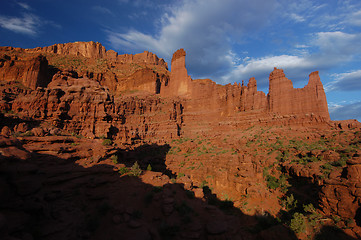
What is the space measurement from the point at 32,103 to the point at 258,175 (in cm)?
3104

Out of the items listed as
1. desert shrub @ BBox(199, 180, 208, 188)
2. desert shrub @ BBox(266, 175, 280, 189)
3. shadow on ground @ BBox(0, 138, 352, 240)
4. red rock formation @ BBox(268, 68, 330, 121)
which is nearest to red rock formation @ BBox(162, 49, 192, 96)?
red rock formation @ BBox(268, 68, 330, 121)

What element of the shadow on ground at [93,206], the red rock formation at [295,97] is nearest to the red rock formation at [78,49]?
the red rock formation at [295,97]

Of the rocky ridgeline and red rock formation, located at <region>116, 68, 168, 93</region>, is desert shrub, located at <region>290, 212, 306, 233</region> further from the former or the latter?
red rock formation, located at <region>116, 68, 168, 93</region>

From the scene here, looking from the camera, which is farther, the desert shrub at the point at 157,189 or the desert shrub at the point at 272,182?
the desert shrub at the point at 272,182

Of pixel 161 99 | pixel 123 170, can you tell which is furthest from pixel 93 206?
pixel 161 99

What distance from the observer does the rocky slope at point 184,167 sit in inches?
351

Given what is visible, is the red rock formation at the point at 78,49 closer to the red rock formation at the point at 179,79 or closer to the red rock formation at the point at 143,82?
the red rock formation at the point at 143,82

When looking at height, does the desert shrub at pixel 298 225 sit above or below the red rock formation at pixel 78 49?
below

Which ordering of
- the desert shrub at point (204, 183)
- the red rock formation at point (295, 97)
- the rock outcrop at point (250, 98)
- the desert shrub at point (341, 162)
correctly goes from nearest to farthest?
1. the desert shrub at point (341, 162)
2. the desert shrub at point (204, 183)
3. the red rock formation at point (295, 97)
4. the rock outcrop at point (250, 98)

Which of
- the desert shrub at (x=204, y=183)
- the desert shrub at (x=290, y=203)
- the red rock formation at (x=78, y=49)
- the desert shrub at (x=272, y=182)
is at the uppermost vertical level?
the red rock formation at (x=78, y=49)

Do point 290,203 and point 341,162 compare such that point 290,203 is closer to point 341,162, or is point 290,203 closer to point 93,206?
point 341,162

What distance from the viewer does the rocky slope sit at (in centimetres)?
891

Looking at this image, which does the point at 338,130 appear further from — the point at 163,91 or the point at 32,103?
the point at 163,91

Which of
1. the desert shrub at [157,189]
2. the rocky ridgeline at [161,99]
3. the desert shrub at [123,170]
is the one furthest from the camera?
the rocky ridgeline at [161,99]
